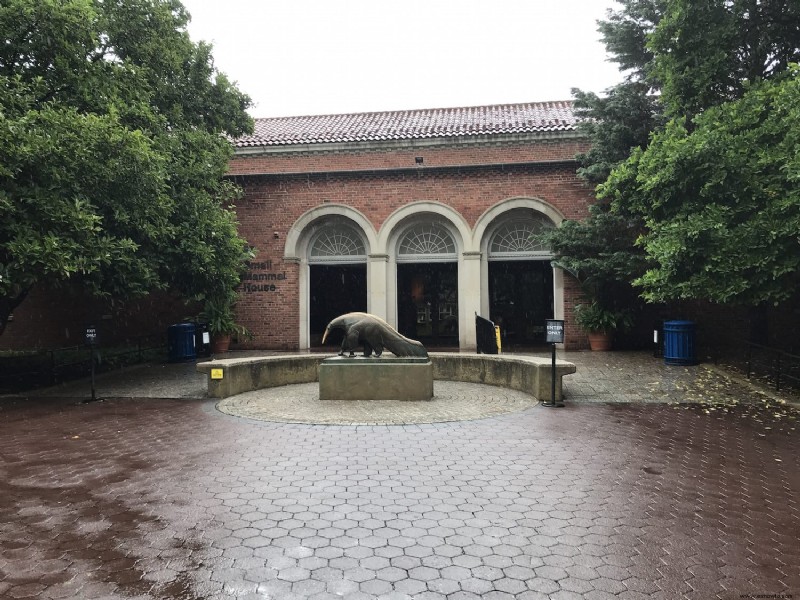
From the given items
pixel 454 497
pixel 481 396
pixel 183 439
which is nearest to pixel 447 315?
pixel 481 396

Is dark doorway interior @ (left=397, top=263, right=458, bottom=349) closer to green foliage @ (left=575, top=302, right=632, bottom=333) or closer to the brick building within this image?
the brick building

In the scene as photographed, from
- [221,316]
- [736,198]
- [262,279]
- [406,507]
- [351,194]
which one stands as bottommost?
[406,507]

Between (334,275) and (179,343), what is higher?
(334,275)

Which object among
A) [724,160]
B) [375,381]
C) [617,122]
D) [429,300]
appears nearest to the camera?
[724,160]

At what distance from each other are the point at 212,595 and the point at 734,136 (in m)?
9.38

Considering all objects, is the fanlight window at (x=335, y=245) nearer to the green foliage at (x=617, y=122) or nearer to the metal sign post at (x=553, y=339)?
the green foliage at (x=617, y=122)

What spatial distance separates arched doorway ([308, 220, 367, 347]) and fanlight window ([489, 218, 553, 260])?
4337 millimetres

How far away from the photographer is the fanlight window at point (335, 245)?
57.0ft

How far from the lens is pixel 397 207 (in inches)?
655

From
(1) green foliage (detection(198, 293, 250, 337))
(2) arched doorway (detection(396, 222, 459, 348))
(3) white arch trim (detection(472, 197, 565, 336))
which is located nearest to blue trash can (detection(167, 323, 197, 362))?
(1) green foliage (detection(198, 293, 250, 337))

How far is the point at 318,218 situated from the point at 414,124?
17.5 feet

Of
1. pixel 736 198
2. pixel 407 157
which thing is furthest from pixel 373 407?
pixel 407 157

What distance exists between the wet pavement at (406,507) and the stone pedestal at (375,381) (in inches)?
73.0

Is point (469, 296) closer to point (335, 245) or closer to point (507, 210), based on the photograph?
point (507, 210)
